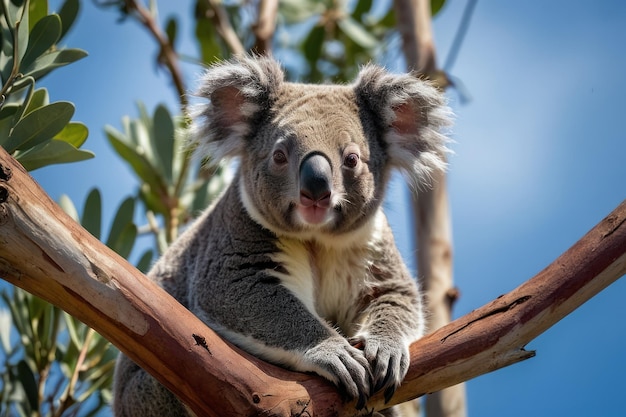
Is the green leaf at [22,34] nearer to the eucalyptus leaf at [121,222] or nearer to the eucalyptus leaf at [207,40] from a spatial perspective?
the eucalyptus leaf at [121,222]

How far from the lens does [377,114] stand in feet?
13.5

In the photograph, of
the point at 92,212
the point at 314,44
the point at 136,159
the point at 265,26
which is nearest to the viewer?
the point at 92,212

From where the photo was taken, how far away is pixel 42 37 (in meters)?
3.45

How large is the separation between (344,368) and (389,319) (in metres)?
0.57

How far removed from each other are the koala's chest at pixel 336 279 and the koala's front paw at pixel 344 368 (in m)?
0.66

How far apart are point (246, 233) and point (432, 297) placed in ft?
5.38

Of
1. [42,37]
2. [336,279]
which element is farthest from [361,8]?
[42,37]

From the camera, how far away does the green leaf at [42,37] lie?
135 inches

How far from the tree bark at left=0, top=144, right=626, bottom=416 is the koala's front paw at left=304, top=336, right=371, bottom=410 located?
0.17 feet

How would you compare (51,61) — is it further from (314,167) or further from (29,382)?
(29,382)

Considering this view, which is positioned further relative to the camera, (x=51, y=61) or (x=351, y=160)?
(x=351, y=160)

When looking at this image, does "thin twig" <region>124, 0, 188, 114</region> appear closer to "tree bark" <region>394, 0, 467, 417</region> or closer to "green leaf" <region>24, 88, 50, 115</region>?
"tree bark" <region>394, 0, 467, 417</region>

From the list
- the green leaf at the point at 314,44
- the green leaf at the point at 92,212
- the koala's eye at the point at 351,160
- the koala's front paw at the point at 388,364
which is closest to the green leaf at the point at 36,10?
the green leaf at the point at 92,212

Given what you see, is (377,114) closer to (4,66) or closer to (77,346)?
(4,66)
